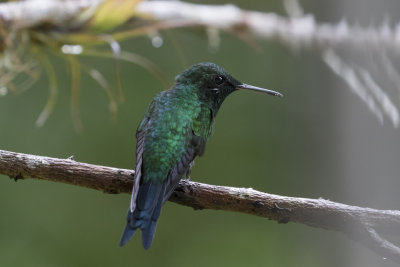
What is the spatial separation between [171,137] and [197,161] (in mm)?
2580

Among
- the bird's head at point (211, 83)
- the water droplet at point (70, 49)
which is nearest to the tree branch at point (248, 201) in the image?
the bird's head at point (211, 83)

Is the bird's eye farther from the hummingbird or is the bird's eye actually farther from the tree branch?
the tree branch

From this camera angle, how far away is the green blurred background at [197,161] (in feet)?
15.2

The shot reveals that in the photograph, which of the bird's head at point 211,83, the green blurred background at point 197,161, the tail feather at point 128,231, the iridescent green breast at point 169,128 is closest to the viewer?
the tail feather at point 128,231

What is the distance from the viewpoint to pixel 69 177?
7.23ft

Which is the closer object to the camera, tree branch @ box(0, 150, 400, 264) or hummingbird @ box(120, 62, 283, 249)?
tree branch @ box(0, 150, 400, 264)

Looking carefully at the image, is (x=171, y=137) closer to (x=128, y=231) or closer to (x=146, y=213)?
(x=146, y=213)

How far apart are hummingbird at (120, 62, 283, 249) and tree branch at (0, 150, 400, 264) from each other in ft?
0.30

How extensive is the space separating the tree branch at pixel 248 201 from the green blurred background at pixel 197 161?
81.3 inches

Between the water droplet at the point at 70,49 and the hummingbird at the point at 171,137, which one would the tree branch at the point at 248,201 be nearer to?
the hummingbird at the point at 171,137

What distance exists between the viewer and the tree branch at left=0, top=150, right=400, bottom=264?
6.58 feet

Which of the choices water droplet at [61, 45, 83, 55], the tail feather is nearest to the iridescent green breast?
the tail feather

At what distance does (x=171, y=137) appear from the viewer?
2.54 m

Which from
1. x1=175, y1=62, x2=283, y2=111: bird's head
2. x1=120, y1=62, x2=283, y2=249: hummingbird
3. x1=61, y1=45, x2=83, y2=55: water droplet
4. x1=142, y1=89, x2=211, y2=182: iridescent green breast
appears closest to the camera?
x1=120, y1=62, x2=283, y2=249: hummingbird
